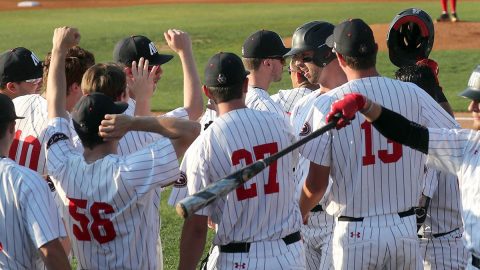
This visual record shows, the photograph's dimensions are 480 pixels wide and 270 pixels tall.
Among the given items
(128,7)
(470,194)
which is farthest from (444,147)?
(128,7)

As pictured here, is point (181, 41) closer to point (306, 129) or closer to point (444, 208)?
point (306, 129)

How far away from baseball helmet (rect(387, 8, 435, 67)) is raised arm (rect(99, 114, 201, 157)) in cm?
246

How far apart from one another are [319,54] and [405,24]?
99cm

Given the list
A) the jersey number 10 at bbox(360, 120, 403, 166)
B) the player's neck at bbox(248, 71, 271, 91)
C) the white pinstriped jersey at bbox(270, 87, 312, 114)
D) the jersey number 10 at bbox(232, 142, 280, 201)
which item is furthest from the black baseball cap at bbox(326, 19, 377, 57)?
the white pinstriped jersey at bbox(270, 87, 312, 114)

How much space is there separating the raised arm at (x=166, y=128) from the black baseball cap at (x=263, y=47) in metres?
1.58

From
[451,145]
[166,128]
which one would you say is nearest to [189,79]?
[166,128]

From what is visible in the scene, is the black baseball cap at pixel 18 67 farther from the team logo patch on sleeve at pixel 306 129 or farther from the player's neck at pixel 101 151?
the team logo patch on sleeve at pixel 306 129

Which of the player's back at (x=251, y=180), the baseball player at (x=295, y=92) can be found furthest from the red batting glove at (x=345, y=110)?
the baseball player at (x=295, y=92)

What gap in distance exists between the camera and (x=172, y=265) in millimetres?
7809

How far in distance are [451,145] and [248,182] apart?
0.99 meters

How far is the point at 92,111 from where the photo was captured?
177 inches

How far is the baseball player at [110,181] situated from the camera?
446 centimetres

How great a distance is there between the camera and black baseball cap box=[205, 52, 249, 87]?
478cm

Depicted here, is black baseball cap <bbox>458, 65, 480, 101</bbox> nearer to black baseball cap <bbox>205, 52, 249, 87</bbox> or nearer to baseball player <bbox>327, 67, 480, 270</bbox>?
baseball player <bbox>327, 67, 480, 270</bbox>
